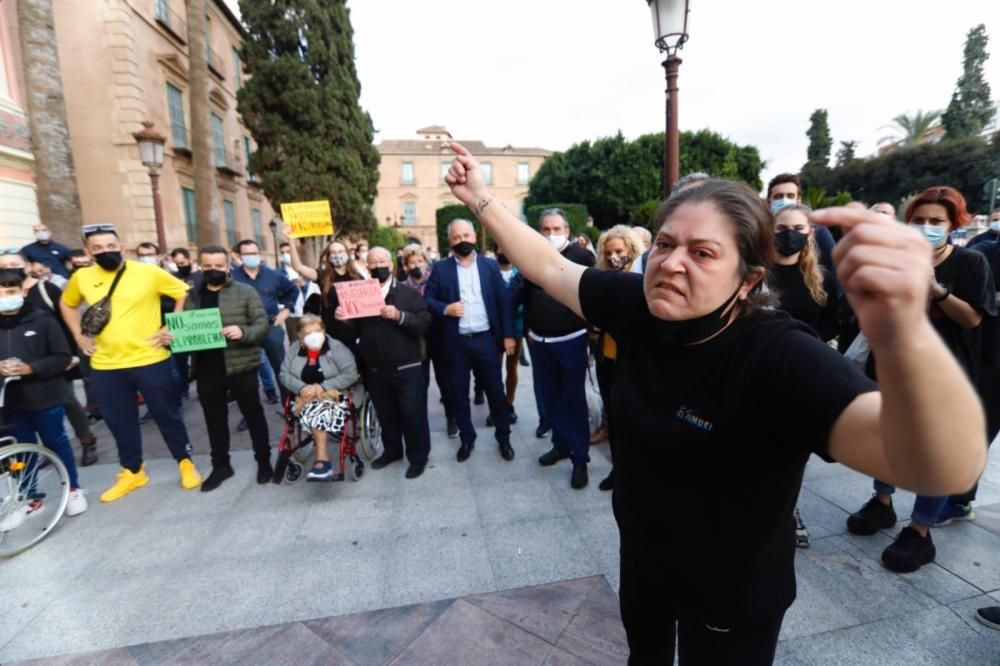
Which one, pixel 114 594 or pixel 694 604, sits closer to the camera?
pixel 694 604

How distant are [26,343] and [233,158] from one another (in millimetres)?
21497

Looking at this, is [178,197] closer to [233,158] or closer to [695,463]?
[233,158]

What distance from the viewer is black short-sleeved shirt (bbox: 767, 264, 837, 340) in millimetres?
2680

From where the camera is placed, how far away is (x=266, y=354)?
6371 mm

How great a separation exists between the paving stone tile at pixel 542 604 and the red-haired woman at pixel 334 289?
2.52m

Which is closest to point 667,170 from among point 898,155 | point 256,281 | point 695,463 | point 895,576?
point 895,576

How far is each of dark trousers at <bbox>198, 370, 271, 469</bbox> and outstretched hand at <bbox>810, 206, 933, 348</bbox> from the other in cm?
430

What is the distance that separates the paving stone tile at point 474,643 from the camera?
2.20 m

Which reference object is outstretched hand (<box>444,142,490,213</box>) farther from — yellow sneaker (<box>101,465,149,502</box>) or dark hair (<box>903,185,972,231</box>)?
yellow sneaker (<box>101,465,149,502</box>)

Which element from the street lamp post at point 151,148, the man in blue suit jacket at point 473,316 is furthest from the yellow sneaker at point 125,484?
the street lamp post at point 151,148

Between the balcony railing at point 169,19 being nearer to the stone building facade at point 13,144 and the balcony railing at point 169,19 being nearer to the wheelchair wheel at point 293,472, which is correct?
the stone building facade at point 13,144

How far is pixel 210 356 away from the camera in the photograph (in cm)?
396

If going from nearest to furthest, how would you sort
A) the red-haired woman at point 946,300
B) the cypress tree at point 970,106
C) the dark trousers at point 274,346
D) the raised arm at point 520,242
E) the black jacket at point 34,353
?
the raised arm at point 520,242
the red-haired woman at point 946,300
the black jacket at point 34,353
the dark trousers at point 274,346
the cypress tree at point 970,106

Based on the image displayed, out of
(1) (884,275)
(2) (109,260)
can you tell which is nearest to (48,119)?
(2) (109,260)
